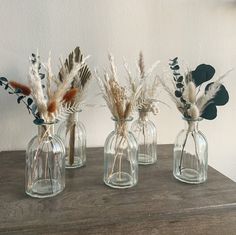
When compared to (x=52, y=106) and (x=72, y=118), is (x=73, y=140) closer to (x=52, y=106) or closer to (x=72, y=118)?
(x=72, y=118)

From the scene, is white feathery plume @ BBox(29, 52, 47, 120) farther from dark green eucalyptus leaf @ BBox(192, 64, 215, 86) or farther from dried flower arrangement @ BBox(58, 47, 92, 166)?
Answer: dark green eucalyptus leaf @ BBox(192, 64, 215, 86)

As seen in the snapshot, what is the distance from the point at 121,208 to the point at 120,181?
0.50 feet

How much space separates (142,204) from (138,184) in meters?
0.12

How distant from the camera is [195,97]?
0.90 meters

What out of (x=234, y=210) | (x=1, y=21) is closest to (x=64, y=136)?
(x=1, y=21)

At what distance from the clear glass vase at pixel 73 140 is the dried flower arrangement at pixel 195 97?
0.31 meters

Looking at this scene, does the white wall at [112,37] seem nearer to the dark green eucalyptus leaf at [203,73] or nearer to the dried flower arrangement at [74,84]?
the dried flower arrangement at [74,84]

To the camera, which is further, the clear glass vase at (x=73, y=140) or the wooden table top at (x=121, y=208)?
the clear glass vase at (x=73, y=140)

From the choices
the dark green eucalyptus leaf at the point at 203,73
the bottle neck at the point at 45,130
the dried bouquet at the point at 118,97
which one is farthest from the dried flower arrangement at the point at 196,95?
the bottle neck at the point at 45,130

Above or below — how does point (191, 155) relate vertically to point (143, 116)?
below

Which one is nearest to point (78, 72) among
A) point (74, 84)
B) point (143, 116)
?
point (74, 84)

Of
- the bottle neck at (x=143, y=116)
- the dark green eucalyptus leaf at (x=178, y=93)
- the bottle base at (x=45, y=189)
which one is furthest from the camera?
the bottle neck at (x=143, y=116)

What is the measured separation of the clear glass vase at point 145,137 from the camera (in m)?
1.08

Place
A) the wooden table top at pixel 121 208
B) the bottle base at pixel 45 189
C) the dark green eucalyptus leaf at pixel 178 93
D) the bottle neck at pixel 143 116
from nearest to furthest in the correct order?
the wooden table top at pixel 121 208 < the bottle base at pixel 45 189 < the dark green eucalyptus leaf at pixel 178 93 < the bottle neck at pixel 143 116
